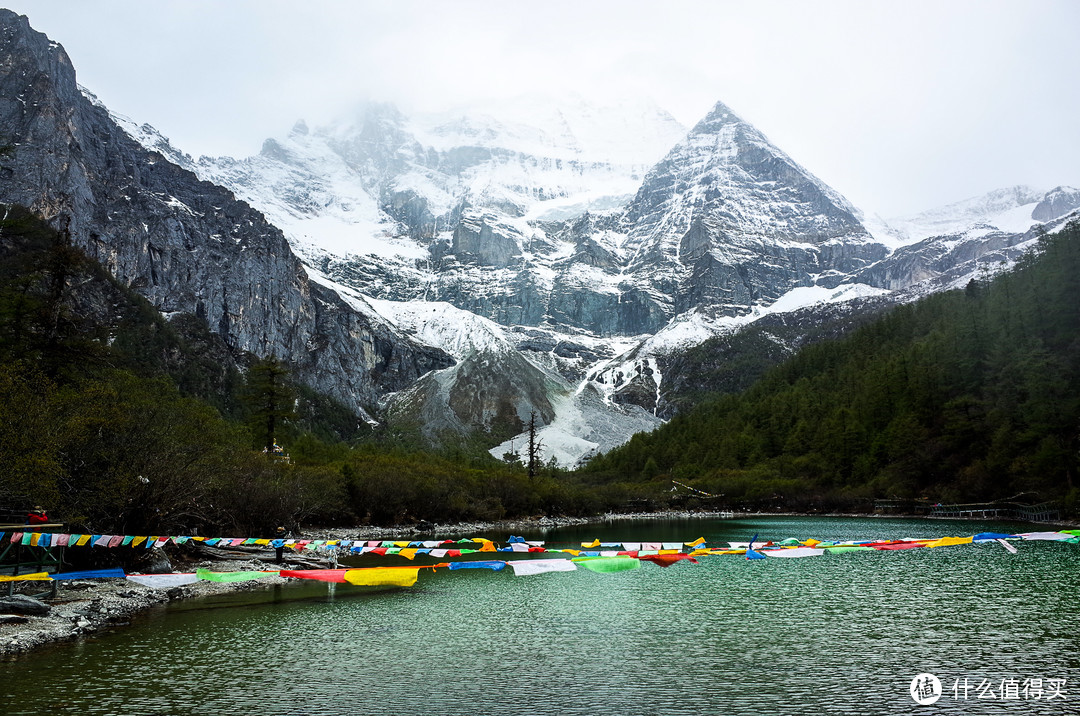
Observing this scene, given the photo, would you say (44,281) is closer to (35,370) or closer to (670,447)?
(35,370)

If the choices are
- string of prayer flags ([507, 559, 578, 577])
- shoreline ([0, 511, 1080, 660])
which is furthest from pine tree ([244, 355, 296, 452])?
string of prayer flags ([507, 559, 578, 577])

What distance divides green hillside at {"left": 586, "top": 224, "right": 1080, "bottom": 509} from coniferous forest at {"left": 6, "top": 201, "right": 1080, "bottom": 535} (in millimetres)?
274

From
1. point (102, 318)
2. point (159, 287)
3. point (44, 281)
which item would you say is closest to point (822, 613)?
point (44, 281)

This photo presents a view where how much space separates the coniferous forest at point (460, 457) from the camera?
29266mm

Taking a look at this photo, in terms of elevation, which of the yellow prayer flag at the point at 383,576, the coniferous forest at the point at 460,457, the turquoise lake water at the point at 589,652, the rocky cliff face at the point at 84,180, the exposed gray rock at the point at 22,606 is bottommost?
the turquoise lake water at the point at 589,652

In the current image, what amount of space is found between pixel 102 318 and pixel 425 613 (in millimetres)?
Answer: 106193

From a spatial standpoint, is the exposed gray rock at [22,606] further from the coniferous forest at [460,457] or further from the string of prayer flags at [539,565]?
the string of prayer flags at [539,565]

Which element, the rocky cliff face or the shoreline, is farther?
the rocky cliff face

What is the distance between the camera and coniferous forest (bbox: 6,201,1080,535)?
2927cm

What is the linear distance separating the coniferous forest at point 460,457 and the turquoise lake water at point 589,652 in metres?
7.22

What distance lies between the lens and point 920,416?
8562cm

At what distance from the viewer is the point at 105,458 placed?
28.5m

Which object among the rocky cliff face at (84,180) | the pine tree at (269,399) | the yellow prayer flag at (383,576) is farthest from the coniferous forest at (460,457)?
the rocky cliff face at (84,180)

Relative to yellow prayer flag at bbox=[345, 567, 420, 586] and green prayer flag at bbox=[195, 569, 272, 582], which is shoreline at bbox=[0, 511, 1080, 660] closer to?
green prayer flag at bbox=[195, 569, 272, 582]
